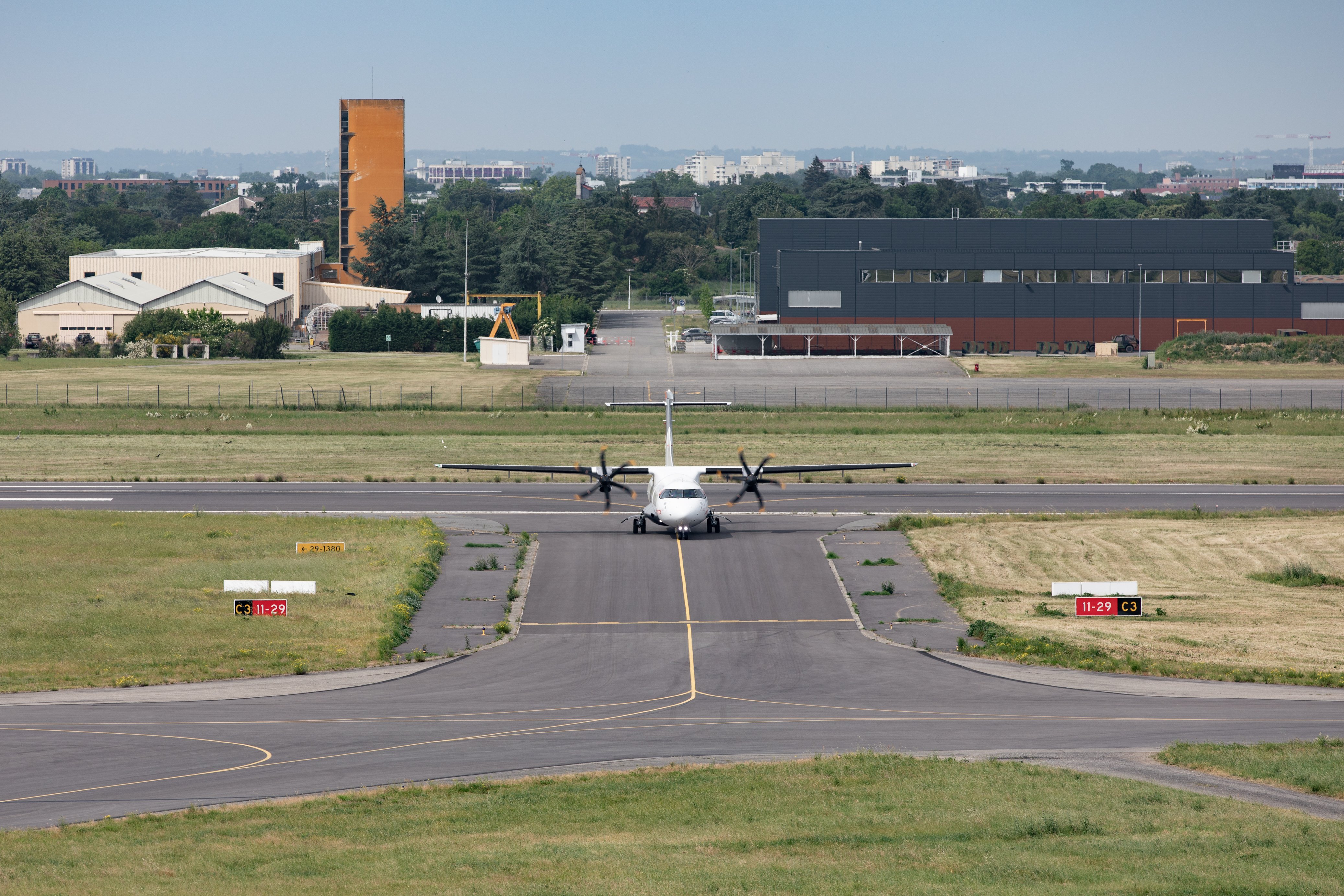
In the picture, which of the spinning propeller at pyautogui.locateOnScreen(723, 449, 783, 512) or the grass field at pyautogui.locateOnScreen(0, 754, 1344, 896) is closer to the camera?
the grass field at pyautogui.locateOnScreen(0, 754, 1344, 896)

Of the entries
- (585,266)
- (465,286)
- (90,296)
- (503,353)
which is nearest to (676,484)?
(503,353)

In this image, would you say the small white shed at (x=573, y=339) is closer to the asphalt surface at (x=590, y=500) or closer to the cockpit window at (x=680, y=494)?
the asphalt surface at (x=590, y=500)

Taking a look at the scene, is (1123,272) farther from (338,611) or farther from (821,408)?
(338,611)

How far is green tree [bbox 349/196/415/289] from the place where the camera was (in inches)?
6580

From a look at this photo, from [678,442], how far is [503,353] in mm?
44797

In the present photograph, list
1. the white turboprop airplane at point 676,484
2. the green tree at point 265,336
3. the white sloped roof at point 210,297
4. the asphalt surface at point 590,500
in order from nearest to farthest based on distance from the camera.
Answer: the white turboprop airplane at point 676,484
the asphalt surface at point 590,500
the green tree at point 265,336
the white sloped roof at point 210,297

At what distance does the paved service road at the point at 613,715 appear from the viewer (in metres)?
25.0

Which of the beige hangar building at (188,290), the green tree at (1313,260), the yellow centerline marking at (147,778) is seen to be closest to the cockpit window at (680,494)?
the yellow centerline marking at (147,778)

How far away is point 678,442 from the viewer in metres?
76.2

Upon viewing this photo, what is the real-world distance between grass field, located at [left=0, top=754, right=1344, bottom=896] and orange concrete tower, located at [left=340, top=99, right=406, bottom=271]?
154375 millimetres

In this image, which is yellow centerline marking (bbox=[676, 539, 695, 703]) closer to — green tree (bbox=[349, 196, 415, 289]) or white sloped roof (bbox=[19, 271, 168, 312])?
white sloped roof (bbox=[19, 271, 168, 312])

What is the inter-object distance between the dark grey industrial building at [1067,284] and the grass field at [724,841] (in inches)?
4530

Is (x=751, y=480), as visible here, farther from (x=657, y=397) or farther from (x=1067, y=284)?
(x=1067, y=284)

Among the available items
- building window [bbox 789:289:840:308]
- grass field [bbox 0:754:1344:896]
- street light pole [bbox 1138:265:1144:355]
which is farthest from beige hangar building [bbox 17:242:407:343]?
grass field [bbox 0:754:1344:896]
